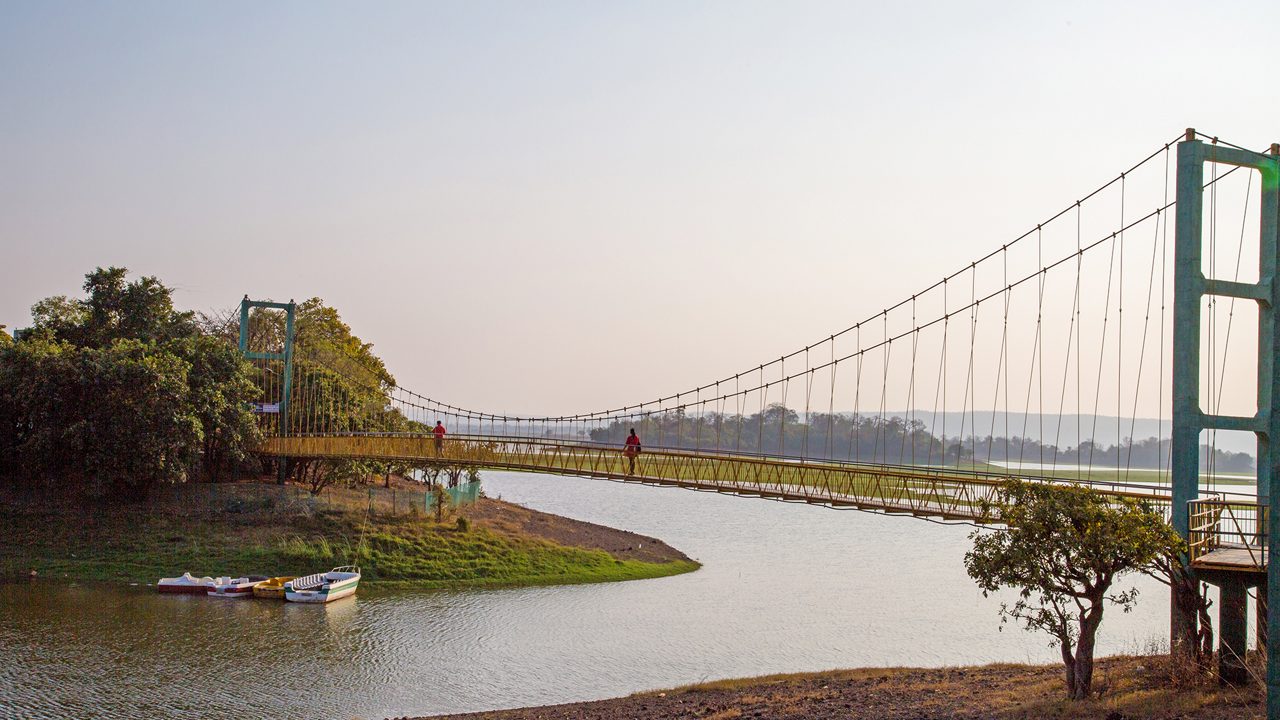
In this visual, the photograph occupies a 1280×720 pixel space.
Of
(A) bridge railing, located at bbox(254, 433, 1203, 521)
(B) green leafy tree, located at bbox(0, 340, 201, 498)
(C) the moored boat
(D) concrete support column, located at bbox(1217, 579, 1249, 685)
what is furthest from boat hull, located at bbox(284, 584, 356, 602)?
(D) concrete support column, located at bbox(1217, 579, 1249, 685)

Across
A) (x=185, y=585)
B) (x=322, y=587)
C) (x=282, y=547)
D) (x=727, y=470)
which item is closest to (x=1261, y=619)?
(x=727, y=470)

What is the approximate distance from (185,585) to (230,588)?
141 cm

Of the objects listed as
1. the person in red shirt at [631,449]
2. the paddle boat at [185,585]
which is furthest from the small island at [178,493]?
the person in red shirt at [631,449]

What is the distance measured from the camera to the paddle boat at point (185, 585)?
31656mm

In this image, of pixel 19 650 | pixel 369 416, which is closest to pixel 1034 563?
pixel 19 650

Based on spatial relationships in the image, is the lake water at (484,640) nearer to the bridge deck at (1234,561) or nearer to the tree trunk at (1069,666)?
the bridge deck at (1234,561)

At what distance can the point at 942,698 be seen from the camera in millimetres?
17172

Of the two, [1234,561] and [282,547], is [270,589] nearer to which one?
[282,547]

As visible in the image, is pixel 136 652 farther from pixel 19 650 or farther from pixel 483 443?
pixel 483 443

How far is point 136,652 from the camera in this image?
952 inches

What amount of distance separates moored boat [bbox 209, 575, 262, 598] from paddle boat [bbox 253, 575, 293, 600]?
31 centimetres

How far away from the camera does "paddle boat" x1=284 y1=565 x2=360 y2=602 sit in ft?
102

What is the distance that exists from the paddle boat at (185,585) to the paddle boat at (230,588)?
0.71 feet

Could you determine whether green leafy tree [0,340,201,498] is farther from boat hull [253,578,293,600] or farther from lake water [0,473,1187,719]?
boat hull [253,578,293,600]
